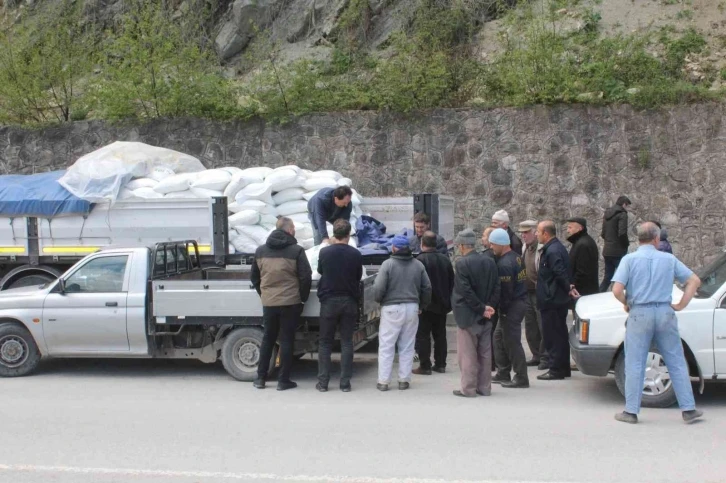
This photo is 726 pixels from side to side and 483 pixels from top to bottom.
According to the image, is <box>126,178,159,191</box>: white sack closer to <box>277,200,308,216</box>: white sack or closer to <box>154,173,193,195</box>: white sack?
<box>154,173,193,195</box>: white sack

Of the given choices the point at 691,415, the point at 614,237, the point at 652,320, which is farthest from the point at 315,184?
the point at 691,415

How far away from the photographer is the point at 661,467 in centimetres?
595

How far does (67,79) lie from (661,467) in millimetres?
15784

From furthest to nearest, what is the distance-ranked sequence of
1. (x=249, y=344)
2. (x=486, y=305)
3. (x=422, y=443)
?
(x=249, y=344) → (x=486, y=305) → (x=422, y=443)

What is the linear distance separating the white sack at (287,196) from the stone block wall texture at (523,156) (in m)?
3.10

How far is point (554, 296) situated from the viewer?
363 inches

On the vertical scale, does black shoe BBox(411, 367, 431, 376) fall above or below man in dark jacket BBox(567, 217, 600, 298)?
below

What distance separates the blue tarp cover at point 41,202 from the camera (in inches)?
473

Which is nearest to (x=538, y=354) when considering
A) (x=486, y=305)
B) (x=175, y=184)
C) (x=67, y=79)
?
(x=486, y=305)

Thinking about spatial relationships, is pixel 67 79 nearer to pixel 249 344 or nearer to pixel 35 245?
pixel 35 245

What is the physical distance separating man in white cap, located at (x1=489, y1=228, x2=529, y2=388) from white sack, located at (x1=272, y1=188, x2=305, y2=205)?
462cm

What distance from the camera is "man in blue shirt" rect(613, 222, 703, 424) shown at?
7074mm

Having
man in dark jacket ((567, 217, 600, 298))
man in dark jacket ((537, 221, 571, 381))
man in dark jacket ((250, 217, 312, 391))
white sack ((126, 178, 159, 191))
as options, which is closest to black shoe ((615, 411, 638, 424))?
man in dark jacket ((537, 221, 571, 381))

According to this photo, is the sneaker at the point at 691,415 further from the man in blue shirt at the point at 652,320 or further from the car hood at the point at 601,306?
the car hood at the point at 601,306
